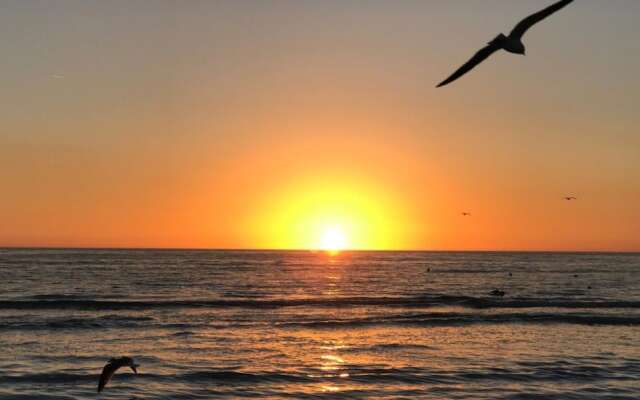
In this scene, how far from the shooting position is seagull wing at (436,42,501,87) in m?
9.09

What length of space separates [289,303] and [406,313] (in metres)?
8.49

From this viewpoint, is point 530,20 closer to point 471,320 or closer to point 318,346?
point 318,346

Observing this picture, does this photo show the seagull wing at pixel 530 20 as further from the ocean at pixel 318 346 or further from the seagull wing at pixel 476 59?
the ocean at pixel 318 346

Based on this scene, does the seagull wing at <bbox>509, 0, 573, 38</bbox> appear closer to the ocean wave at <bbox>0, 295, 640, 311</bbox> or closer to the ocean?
the ocean

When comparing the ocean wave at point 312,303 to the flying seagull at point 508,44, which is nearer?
the flying seagull at point 508,44

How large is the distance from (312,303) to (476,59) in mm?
36356

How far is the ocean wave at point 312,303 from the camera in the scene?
42.5 meters

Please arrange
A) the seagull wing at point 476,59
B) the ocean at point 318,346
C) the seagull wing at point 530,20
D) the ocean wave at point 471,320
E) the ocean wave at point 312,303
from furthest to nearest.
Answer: the ocean wave at point 312,303
the ocean wave at point 471,320
the ocean at point 318,346
the seagull wing at point 476,59
the seagull wing at point 530,20

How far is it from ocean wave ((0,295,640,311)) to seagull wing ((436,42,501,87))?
1349 inches

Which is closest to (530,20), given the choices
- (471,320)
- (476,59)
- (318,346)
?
(476,59)

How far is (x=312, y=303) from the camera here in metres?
44.8

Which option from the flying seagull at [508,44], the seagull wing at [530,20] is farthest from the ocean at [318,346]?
the seagull wing at [530,20]

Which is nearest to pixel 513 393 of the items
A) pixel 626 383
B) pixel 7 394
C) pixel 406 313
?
pixel 626 383

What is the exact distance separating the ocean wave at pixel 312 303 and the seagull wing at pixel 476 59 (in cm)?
3426
